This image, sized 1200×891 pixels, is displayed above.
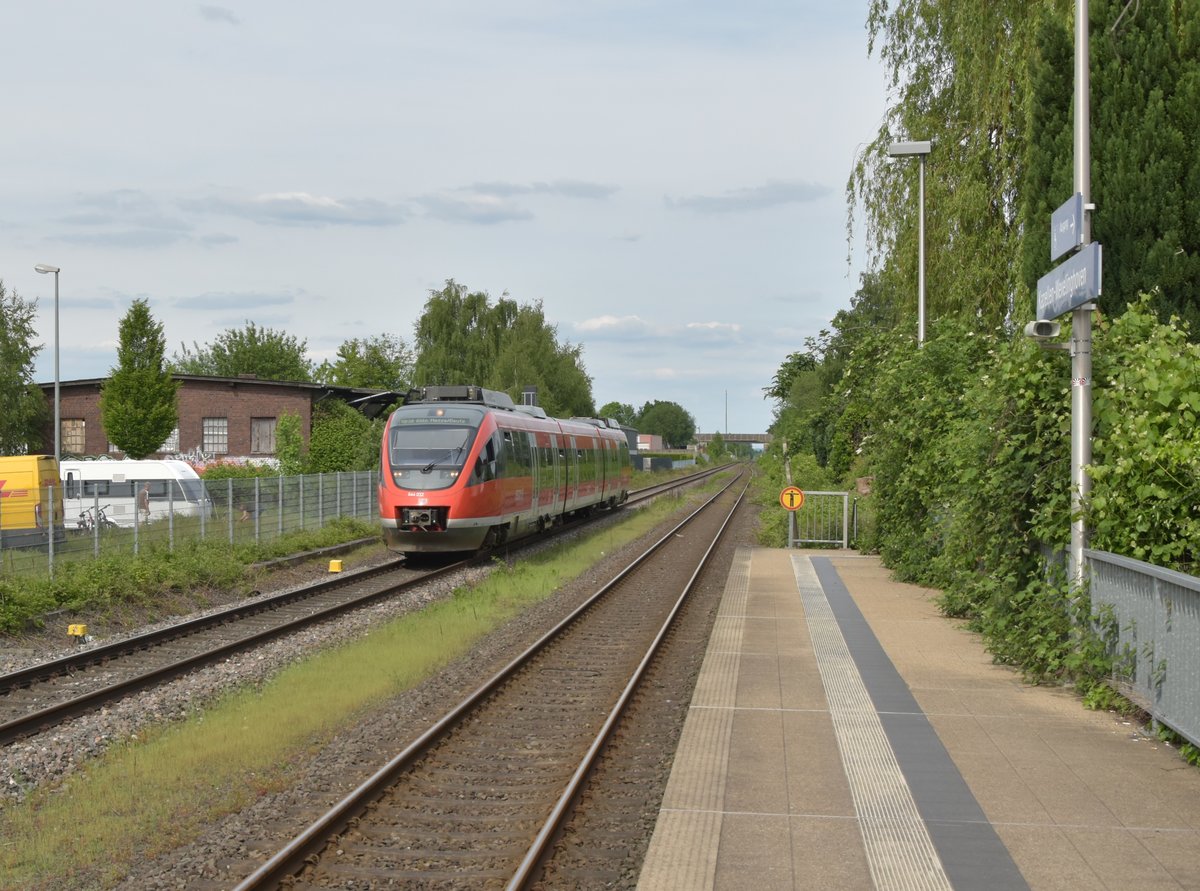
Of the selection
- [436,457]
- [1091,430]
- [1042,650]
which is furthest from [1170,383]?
[436,457]

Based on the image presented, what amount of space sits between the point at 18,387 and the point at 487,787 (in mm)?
55117

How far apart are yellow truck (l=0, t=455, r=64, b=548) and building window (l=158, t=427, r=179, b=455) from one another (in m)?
23.1

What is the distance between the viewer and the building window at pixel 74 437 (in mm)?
50969

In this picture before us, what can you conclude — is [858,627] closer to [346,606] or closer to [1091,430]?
[1091,430]

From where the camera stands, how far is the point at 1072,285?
1047cm

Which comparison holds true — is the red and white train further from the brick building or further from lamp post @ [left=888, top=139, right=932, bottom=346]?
the brick building

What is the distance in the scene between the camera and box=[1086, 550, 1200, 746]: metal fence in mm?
7691

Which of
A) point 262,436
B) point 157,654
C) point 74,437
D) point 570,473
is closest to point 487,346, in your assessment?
point 262,436

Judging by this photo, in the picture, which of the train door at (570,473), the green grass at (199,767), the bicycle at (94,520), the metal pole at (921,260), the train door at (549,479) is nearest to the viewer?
the green grass at (199,767)

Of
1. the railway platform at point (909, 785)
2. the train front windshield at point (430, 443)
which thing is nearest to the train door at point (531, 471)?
the train front windshield at point (430, 443)

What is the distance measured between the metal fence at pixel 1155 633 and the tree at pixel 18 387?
1901 inches

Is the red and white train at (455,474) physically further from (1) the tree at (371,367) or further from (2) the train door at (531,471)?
(1) the tree at (371,367)

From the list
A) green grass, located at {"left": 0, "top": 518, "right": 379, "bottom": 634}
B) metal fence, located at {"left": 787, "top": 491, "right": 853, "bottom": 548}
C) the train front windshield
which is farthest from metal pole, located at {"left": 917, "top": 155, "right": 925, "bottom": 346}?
green grass, located at {"left": 0, "top": 518, "right": 379, "bottom": 634}

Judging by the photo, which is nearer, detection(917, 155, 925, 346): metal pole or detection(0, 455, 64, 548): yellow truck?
detection(917, 155, 925, 346): metal pole
